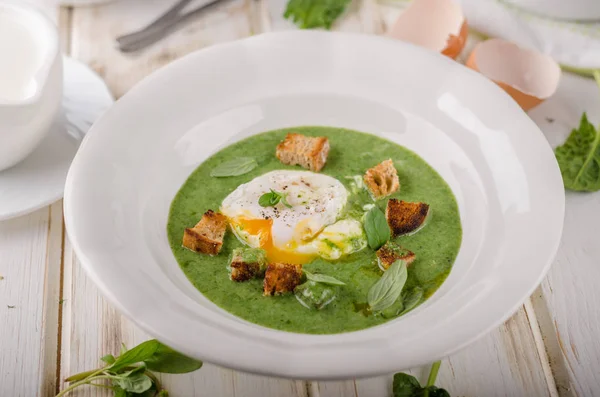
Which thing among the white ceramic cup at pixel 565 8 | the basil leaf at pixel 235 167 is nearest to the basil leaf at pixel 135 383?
the basil leaf at pixel 235 167

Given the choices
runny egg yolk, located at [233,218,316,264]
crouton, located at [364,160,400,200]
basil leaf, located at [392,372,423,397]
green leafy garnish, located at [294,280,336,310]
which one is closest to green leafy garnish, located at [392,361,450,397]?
basil leaf, located at [392,372,423,397]

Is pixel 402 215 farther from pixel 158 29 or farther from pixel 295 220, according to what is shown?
pixel 158 29

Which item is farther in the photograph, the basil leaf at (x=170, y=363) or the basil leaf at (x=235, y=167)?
the basil leaf at (x=235, y=167)

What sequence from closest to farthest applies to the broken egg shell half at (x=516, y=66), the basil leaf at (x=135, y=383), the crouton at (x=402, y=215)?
the basil leaf at (x=135, y=383)
the crouton at (x=402, y=215)
the broken egg shell half at (x=516, y=66)

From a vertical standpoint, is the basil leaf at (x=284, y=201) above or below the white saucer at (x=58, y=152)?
below

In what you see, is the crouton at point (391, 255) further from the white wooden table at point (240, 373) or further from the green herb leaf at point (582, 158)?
the green herb leaf at point (582, 158)

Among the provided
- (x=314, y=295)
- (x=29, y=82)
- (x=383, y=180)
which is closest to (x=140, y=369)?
(x=314, y=295)
